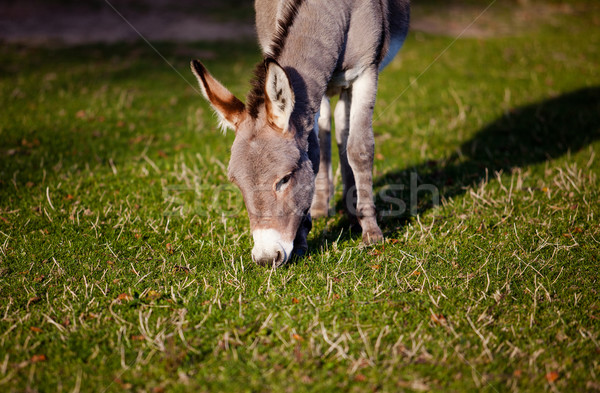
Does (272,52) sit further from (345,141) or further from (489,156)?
(489,156)

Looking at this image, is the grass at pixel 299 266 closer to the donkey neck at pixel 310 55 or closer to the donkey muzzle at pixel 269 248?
the donkey muzzle at pixel 269 248

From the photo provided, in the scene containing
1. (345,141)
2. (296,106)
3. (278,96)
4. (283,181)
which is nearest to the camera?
(278,96)

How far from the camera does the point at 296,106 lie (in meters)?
3.71

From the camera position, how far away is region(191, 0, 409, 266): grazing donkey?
3.46 metres

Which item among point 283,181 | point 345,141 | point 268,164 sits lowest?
point 345,141

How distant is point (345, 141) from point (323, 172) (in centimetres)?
39

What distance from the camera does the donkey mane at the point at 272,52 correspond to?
358 cm

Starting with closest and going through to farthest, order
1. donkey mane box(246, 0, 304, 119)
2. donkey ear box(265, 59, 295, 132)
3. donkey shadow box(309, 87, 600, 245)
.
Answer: donkey ear box(265, 59, 295, 132), donkey mane box(246, 0, 304, 119), donkey shadow box(309, 87, 600, 245)

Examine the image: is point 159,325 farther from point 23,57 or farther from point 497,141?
point 23,57

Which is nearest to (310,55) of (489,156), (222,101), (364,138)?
(222,101)

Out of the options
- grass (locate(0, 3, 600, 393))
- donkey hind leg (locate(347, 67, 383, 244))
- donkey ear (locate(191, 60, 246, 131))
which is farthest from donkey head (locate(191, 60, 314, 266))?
donkey hind leg (locate(347, 67, 383, 244))

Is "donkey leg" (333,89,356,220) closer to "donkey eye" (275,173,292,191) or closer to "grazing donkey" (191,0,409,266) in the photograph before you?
"grazing donkey" (191,0,409,266)

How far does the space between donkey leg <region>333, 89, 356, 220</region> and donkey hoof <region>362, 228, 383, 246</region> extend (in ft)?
1.36

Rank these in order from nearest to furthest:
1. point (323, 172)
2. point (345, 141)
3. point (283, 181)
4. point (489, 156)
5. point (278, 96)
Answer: point (278, 96) < point (283, 181) < point (345, 141) < point (323, 172) < point (489, 156)
